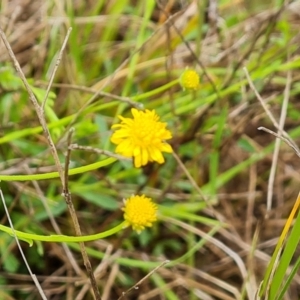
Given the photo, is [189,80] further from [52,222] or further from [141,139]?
[52,222]

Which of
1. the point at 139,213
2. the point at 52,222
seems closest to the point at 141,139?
the point at 139,213

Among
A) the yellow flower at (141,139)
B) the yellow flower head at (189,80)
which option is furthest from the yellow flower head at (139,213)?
the yellow flower head at (189,80)

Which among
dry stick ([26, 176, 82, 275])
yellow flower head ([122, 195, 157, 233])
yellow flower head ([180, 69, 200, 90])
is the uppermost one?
yellow flower head ([180, 69, 200, 90])

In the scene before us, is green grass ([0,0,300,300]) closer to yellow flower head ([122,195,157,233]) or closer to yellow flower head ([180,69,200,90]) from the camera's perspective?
yellow flower head ([180,69,200,90])

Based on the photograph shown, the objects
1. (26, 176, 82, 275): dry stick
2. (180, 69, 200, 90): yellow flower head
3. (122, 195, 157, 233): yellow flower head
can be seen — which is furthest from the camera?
(26, 176, 82, 275): dry stick

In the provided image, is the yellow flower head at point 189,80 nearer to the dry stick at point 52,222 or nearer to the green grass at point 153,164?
the green grass at point 153,164

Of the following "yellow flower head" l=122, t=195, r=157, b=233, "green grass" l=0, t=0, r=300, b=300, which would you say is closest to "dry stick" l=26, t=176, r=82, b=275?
"green grass" l=0, t=0, r=300, b=300
